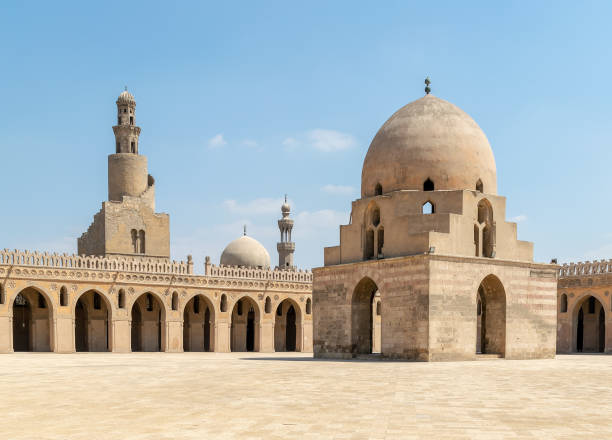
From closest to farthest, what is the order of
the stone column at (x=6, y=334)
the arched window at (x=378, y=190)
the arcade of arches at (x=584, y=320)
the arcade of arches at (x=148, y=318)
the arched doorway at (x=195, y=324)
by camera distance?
the arched window at (x=378, y=190) < the stone column at (x=6, y=334) < the arcade of arches at (x=148, y=318) < the arcade of arches at (x=584, y=320) < the arched doorway at (x=195, y=324)

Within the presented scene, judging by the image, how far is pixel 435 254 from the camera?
794 inches

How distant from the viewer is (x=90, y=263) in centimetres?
3253

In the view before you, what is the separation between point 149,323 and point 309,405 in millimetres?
27133

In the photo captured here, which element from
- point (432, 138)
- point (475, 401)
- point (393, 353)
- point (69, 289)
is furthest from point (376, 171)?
point (69, 289)

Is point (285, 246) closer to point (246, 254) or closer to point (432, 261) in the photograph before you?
point (246, 254)

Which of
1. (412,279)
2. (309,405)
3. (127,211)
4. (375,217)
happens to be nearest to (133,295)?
(127,211)

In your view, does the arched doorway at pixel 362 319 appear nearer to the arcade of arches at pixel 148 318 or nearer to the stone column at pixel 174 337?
the arcade of arches at pixel 148 318

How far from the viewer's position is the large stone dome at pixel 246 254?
144ft

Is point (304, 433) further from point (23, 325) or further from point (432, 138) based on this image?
point (23, 325)

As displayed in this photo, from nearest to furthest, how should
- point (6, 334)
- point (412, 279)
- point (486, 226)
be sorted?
point (412, 279), point (486, 226), point (6, 334)

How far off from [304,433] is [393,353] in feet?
44.4

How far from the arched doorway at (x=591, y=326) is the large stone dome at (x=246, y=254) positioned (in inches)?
690

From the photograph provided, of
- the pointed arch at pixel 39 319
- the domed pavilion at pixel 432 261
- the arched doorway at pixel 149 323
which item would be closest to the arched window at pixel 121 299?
the arched doorway at pixel 149 323

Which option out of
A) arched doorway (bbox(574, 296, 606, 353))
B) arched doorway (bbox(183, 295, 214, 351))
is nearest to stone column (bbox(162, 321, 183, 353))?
arched doorway (bbox(183, 295, 214, 351))
